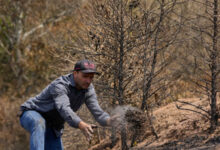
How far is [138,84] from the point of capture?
8.65m

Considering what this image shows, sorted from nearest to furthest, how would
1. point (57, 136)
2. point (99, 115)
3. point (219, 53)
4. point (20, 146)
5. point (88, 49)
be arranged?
point (99, 115) < point (57, 136) < point (219, 53) < point (88, 49) < point (20, 146)

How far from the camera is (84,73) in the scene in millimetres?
5023

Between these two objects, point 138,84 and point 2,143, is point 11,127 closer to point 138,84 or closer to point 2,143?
point 2,143

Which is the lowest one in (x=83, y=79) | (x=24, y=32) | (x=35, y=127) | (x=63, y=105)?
(x=35, y=127)

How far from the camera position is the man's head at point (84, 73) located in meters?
5.01

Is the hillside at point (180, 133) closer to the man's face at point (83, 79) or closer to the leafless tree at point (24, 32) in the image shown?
the man's face at point (83, 79)

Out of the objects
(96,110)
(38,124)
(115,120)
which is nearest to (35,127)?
(38,124)

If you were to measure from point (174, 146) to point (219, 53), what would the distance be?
1796 millimetres

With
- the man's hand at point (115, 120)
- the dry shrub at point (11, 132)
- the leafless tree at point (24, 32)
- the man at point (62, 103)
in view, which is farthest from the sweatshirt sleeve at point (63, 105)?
the leafless tree at point (24, 32)

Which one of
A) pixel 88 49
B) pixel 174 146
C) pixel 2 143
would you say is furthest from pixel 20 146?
pixel 174 146

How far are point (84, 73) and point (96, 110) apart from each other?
43cm

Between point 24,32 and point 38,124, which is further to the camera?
point 24,32

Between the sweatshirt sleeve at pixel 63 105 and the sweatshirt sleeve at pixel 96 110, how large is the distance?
0.26 meters

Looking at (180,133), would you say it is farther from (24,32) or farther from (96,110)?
(24,32)
